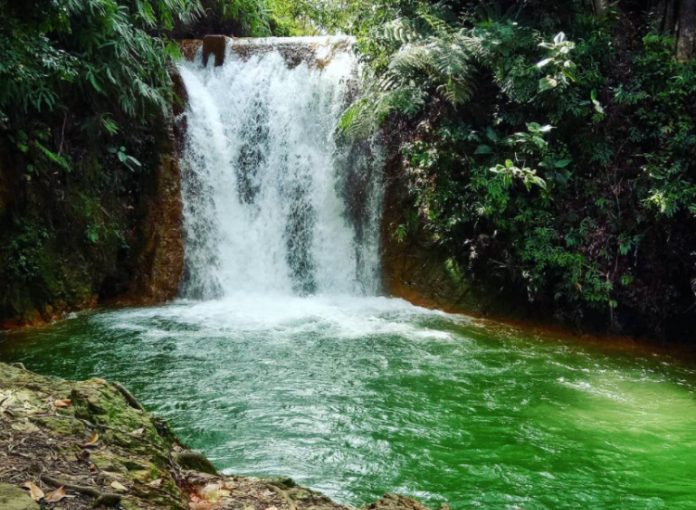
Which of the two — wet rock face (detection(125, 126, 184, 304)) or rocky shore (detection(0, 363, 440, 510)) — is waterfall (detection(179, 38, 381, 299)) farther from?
rocky shore (detection(0, 363, 440, 510))

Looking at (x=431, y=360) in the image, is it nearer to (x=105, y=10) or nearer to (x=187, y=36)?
(x=105, y=10)

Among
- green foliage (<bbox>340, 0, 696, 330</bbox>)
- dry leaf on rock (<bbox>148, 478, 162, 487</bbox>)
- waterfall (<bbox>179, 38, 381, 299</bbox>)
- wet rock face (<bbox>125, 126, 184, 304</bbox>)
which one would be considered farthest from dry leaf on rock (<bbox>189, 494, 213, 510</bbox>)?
waterfall (<bbox>179, 38, 381, 299</bbox>)

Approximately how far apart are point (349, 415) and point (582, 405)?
2151 mm

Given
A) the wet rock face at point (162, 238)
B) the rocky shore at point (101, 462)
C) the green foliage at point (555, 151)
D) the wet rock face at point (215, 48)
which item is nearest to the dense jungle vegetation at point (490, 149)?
the green foliage at point (555, 151)

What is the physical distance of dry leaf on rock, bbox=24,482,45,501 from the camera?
6.44ft

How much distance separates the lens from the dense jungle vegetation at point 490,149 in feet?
23.5

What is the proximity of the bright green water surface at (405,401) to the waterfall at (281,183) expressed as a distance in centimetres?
163

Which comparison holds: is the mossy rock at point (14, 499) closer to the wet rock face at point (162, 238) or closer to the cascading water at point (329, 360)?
the cascading water at point (329, 360)

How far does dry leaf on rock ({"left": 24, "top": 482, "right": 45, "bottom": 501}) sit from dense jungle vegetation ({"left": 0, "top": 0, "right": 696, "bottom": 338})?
5383mm

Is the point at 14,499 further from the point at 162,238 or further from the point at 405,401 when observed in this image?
the point at 162,238

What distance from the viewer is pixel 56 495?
6.60ft

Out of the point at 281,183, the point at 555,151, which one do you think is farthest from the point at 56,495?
the point at 281,183

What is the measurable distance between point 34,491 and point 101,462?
0.37 meters

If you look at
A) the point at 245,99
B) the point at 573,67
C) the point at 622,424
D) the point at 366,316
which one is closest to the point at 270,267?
the point at 366,316
